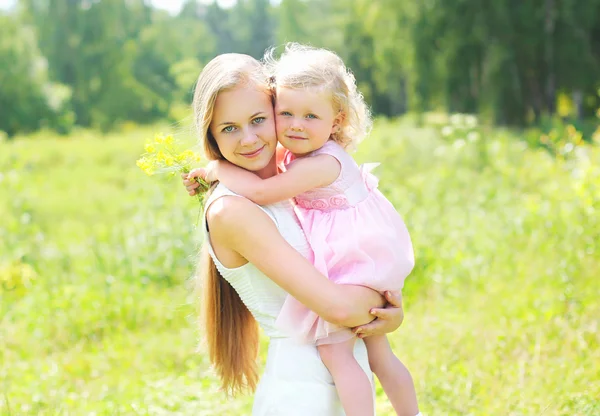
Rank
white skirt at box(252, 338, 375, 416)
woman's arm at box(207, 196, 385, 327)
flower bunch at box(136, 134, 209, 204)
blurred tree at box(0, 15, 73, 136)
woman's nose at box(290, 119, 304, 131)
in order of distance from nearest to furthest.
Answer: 1. woman's arm at box(207, 196, 385, 327)
2. white skirt at box(252, 338, 375, 416)
3. woman's nose at box(290, 119, 304, 131)
4. flower bunch at box(136, 134, 209, 204)
5. blurred tree at box(0, 15, 73, 136)

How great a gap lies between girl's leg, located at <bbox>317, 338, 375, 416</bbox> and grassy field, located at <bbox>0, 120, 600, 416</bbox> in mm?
1298

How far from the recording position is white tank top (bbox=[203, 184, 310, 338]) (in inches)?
80.8

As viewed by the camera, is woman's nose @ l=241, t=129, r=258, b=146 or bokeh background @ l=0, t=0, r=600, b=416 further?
bokeh background @ l=0, t=0, r=600, b=416

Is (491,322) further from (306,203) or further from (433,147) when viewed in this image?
(433,147)

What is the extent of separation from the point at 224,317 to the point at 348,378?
0.52 meters

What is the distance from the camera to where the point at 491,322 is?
13.9ft

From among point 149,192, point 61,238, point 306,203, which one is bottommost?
point 61,238

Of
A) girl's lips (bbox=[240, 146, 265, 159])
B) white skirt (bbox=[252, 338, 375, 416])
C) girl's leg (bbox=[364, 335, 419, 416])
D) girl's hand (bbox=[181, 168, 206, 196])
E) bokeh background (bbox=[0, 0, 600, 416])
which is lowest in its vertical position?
bokeh background (bbox=[0, 0, 600, 416])

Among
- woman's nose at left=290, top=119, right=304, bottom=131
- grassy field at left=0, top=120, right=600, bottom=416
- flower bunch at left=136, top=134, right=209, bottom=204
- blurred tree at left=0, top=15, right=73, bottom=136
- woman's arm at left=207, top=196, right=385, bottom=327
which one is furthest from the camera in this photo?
blurred tree at left=0, top=15, right=73, bottom=136

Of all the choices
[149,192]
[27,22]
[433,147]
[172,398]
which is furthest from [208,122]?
[27,22]

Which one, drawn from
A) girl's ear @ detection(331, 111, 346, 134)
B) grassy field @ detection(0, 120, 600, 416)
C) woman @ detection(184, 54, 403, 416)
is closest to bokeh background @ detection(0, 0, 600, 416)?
grassy field @ detection(0, 120, 600, 416)

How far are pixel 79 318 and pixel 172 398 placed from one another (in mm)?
1640

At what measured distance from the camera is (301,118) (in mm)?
2152

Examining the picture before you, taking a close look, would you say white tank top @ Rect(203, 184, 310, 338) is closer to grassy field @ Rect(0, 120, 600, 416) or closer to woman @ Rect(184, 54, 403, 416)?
woman @ Rect(184, 54, 403, 416)
